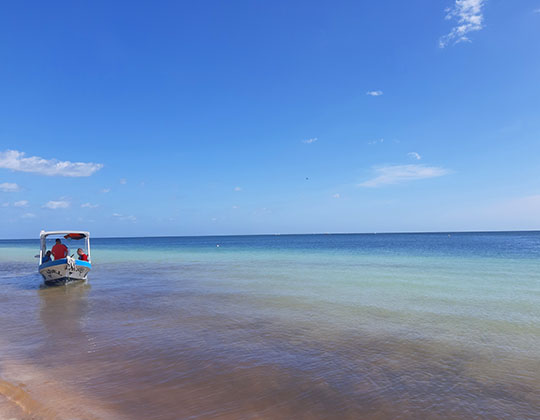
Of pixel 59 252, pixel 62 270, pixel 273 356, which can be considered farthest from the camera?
pixel 59 252

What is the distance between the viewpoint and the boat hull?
16484 mm

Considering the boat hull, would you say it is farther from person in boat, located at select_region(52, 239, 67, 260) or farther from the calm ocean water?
the calm ocean water

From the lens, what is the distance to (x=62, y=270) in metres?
16.6

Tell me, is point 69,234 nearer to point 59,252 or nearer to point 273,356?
point 59,252

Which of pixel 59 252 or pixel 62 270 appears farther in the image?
pixel 59 252

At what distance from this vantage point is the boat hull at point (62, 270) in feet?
54.1

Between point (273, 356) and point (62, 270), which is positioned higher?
point (62, 270)

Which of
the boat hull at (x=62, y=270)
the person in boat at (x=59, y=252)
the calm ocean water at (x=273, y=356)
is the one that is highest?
the person in boat at (x=59, y=252)

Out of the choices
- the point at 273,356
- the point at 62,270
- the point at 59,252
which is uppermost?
the point at 59,252

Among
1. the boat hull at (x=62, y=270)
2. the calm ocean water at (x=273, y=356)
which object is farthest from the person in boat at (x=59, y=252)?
the calm ocean water at (x=273, y=356)

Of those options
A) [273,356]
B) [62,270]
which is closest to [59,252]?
[62,270]

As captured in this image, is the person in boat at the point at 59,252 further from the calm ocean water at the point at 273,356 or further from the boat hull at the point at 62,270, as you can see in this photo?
the calm ocean water at the point at 273,356

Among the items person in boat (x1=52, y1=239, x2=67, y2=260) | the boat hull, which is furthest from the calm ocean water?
person in boat (x1=52, y1=239, x2=67, y2=260)

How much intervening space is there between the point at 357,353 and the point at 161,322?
5.36 metres
